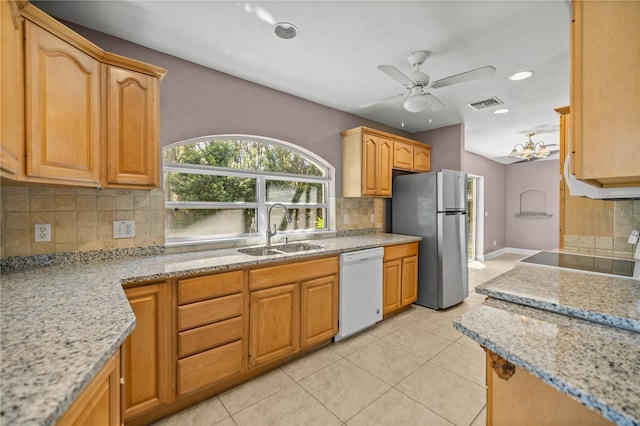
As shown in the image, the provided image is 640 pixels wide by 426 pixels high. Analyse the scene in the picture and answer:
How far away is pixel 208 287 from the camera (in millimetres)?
1903

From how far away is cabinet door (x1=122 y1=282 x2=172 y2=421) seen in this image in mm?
1631

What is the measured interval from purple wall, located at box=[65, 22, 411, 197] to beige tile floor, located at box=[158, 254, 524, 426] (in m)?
1.93

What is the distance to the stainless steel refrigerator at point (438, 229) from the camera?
356 centimetres

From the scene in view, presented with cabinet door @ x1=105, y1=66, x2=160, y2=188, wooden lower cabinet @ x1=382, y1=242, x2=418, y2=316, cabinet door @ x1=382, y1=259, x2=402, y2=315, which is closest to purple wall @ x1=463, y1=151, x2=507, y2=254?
wooden lower cabinet @ x1=382, y1=242, x2=418, y2=316

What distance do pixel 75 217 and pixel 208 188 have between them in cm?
100

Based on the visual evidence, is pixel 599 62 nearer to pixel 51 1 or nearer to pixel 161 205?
pixel 161 205

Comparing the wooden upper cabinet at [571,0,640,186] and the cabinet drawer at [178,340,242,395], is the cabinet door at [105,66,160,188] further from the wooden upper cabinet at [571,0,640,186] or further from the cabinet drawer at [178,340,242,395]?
the wooden upper cabinet at [571,0,640,186]

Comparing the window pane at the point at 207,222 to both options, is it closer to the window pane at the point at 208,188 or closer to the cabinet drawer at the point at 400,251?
the window pane at the point at 208,188

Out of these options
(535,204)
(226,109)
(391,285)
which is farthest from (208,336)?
(535,204)

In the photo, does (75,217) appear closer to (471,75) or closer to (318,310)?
(318,310)

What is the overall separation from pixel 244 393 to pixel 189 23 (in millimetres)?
2597

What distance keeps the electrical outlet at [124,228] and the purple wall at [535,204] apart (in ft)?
28.2

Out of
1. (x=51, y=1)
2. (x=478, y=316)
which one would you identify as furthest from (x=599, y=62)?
(x=51, y=1)

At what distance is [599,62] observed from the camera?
92 centimetres
